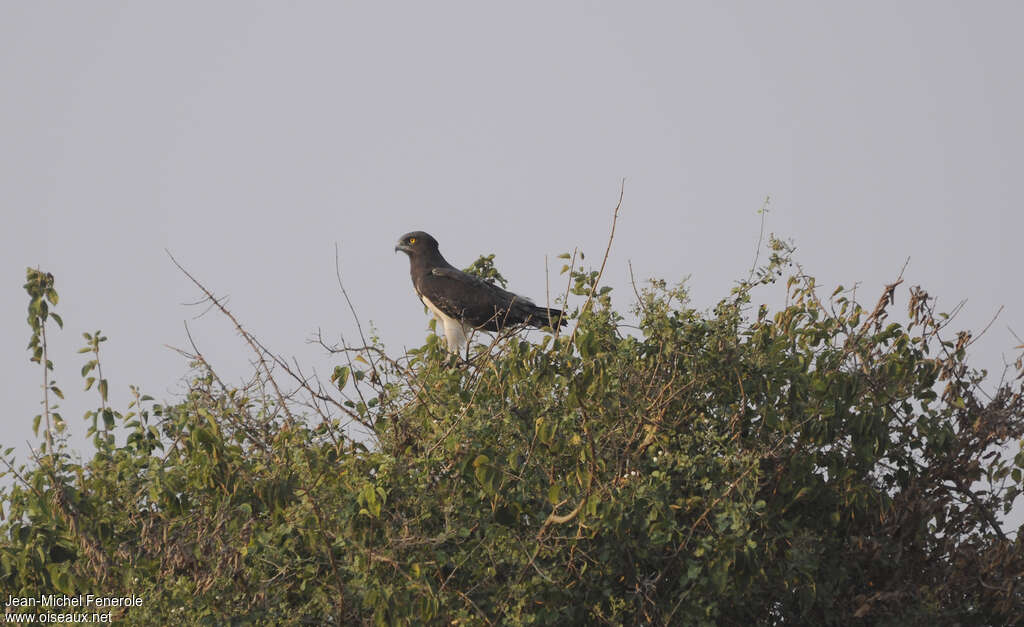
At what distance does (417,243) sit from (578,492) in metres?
6.87

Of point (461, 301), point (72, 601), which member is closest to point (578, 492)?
point (72, 601)

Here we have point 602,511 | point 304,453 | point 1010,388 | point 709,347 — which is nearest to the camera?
point 602,511

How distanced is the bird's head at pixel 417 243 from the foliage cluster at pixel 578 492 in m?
5.11

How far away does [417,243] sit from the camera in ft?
39.9

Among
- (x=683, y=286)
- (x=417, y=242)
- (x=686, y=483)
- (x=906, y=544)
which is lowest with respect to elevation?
(x=906, y=544)

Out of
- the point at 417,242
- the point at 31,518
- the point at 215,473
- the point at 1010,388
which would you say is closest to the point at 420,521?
the point at 215,473

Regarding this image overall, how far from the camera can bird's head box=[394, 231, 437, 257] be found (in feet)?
39.7

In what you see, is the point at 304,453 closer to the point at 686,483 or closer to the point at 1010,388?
the point at 686,483

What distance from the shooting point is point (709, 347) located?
6445mm

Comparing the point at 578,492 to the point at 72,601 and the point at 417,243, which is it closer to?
the point at 72,601

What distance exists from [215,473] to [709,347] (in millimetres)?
2698

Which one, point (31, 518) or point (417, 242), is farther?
point (417, 242)

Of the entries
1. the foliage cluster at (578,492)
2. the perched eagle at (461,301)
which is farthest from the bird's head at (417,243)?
the foliage cluster at (578,492)

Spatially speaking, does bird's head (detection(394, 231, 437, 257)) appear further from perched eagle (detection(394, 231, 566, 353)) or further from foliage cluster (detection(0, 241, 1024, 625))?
foliage cluster (detection(0, 241, 1024, 625))
